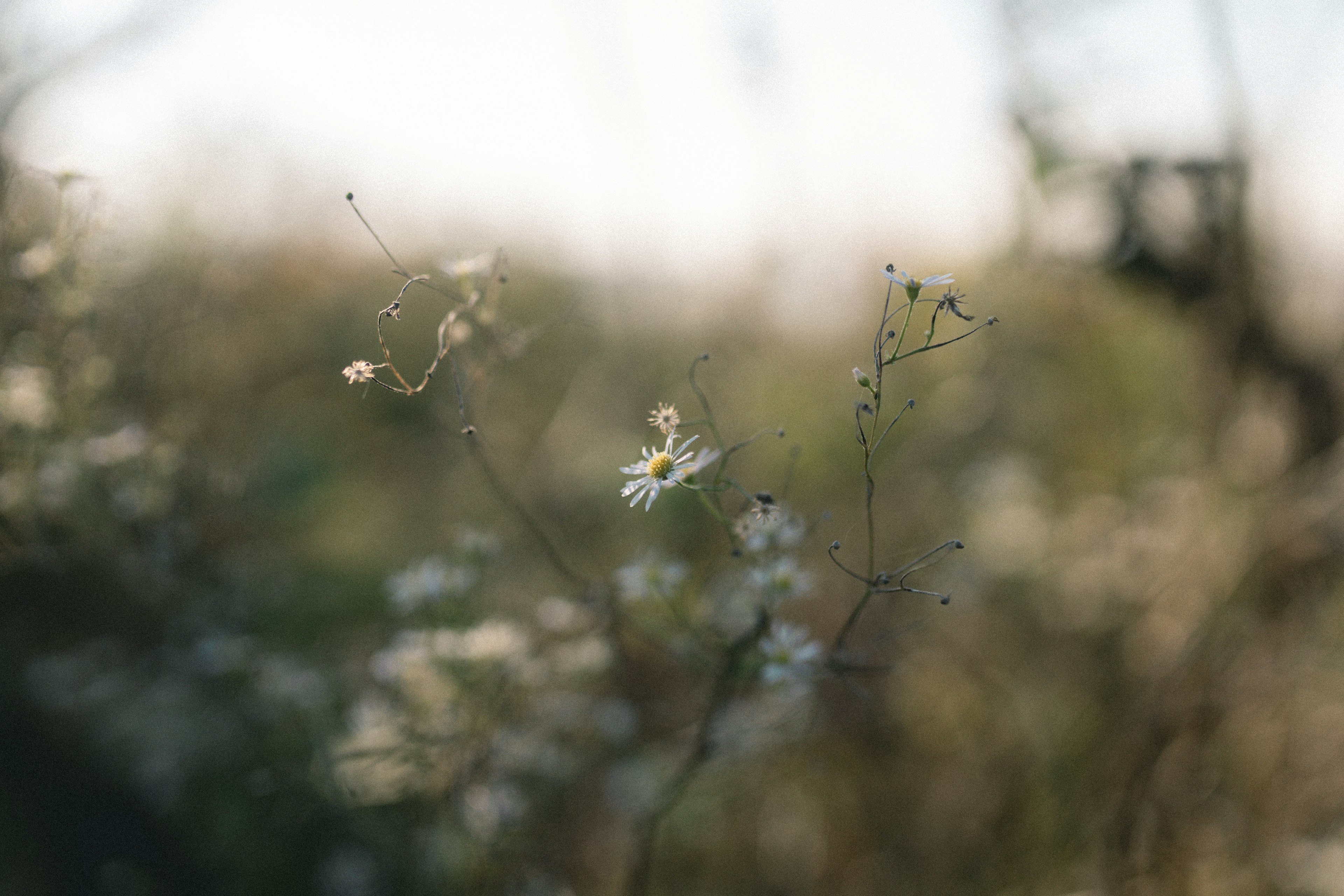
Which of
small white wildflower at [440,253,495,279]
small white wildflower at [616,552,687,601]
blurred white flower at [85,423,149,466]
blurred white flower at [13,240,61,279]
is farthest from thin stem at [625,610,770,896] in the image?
blurred white flower at [13,240,61,279]

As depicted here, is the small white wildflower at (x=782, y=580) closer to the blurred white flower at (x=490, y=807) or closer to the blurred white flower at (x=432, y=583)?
the blurred white flower at (x=432, y=583)

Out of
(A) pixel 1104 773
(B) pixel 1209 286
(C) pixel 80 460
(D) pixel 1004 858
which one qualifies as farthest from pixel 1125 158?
(C) pixel 80 460

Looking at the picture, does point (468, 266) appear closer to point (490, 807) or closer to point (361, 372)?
point (361, 372)

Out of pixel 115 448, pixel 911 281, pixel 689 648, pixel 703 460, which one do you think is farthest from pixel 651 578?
pixel 115 448

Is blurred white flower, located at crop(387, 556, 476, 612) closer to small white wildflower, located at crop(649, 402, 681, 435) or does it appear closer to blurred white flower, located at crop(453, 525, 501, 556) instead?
blurred white flower, located at crop(453, 525, 501, 556)

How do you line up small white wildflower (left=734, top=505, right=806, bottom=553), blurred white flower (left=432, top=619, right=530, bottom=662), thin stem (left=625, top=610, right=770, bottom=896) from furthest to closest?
blurred white flower (left=432, top=619, right=530, bottom=662), thin stem (left=625, top=610, right=770, bottom=896), small white wildflower (left=734, top=505, right=806, bottom=553)

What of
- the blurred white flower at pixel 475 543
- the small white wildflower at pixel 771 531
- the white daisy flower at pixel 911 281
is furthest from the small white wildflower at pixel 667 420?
the blurred white flower at pixel 475 543

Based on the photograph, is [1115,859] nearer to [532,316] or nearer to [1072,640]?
[1072,640]
